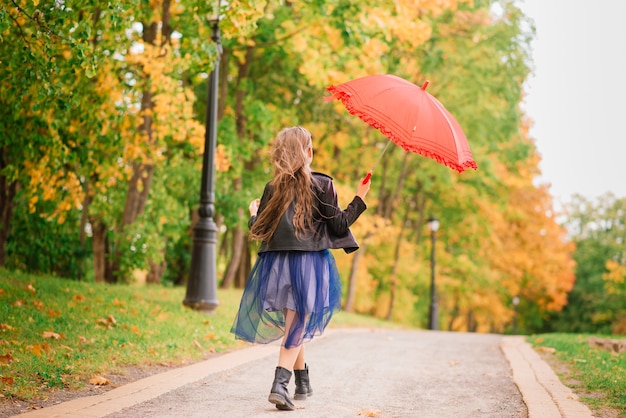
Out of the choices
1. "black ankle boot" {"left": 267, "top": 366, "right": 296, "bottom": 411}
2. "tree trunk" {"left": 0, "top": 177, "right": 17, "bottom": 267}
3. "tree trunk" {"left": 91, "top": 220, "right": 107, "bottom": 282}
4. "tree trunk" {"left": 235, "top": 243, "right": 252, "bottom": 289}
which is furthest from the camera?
"tree trunk" {"left": 235, "top": 243, "right": 252, "bottom": 289}

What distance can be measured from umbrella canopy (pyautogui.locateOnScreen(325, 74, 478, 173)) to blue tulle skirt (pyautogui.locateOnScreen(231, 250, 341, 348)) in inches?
43.4

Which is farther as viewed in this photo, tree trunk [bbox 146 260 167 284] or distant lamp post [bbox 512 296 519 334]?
distant lamp post [bbox 512 296 519 334]

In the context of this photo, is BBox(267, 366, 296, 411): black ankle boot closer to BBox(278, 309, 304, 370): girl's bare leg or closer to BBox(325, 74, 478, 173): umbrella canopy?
BBox(278, 309, 304, 370): girl's bare leg

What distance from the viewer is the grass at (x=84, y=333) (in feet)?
18.7

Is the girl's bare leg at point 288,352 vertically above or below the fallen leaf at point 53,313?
above

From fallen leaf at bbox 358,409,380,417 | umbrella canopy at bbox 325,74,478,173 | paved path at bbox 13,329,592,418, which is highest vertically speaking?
umbrella canopy at bbox 325,74,478,173

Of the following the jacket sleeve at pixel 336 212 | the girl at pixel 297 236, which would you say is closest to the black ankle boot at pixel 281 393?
the girl at pixel 297 236

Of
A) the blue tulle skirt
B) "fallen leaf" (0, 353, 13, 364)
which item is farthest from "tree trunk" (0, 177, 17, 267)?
the blue tulle skirt

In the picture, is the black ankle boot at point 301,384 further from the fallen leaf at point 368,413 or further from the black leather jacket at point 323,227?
the black leather jacket at point 323,227

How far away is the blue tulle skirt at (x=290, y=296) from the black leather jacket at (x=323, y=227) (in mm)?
96

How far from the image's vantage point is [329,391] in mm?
6043

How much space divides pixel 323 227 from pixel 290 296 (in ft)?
1.92

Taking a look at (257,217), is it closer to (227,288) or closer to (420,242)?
(227,288)

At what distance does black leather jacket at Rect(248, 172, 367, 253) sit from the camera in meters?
5.21
